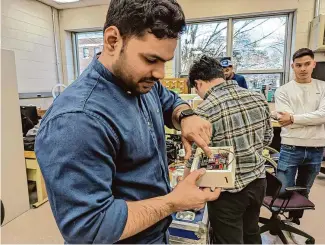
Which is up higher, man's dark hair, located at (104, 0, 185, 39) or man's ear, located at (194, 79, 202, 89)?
man's dark hair, located at (104, 0, 185, 39)

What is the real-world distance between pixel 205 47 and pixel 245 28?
74cm

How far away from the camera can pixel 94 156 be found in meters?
0.56

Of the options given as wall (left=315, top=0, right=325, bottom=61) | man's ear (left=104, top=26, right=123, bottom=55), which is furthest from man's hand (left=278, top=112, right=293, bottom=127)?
wall (left=315, top=0, right=325, bottom=61)

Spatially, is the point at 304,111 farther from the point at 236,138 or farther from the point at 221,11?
the point at 221,11

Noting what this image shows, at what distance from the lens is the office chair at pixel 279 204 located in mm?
1853

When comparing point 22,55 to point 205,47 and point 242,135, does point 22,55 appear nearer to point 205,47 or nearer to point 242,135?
point 205,47

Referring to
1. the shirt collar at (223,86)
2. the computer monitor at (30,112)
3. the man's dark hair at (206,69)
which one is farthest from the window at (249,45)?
the shirt collar at (223,86)

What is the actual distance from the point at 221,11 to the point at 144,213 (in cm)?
406

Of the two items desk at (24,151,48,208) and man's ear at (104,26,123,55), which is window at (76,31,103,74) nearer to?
desk at (24,151,48,208)

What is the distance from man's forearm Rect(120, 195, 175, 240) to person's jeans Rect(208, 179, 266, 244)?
0.91 meters

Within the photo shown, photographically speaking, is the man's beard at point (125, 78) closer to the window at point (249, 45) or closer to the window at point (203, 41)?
the window at point (249, 45)

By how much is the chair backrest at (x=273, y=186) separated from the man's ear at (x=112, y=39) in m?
1.65

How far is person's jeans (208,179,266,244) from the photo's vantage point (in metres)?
1.45

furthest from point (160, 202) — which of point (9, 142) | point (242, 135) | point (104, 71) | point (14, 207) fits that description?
point (14, 207)
